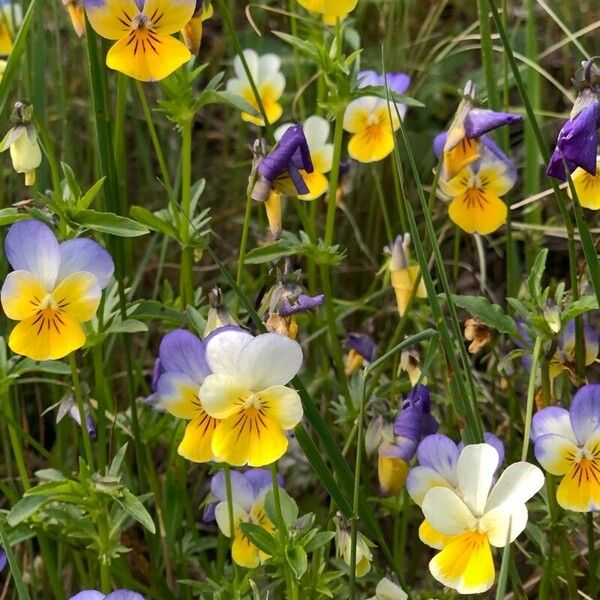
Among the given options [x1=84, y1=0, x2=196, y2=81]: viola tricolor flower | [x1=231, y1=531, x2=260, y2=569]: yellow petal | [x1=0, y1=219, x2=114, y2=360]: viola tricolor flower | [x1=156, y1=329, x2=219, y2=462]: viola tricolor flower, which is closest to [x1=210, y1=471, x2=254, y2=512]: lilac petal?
[x1=231, y1=531, x2=260, y2=569]: yellow petal

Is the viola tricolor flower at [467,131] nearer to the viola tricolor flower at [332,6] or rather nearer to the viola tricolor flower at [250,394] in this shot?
the viola tricolor flower at [332,6]

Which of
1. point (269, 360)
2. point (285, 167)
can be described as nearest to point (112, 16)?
point (285, 167)

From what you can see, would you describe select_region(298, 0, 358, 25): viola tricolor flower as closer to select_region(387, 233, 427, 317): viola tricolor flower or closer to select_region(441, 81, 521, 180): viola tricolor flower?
select_region(441, 81, 521, 180): viola tricolor flower

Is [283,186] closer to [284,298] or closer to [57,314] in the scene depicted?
[284,298]

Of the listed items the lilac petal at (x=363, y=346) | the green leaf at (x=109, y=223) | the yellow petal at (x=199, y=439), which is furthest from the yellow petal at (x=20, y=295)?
the lilac petal at (x=363, y=346)

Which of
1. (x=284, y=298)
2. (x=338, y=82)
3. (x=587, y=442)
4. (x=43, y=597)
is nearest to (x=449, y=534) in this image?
(x=587, y=442)

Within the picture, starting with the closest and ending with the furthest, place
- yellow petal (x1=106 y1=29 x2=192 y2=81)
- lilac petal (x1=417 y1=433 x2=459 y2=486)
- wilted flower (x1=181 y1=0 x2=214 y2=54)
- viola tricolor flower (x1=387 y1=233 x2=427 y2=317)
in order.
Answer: lilac petal (x1=417 y1=433 x2=459 y2=486) < yellow petal (x1=106 y1=29 x2=192 y2=81) < wilted flower (x1=181 y1=0 x2=214 y2=54) < viola tricolor flower (x1=387 y1=233 x2=427 y2=317)

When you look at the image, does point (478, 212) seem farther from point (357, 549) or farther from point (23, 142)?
point (23, 142)
